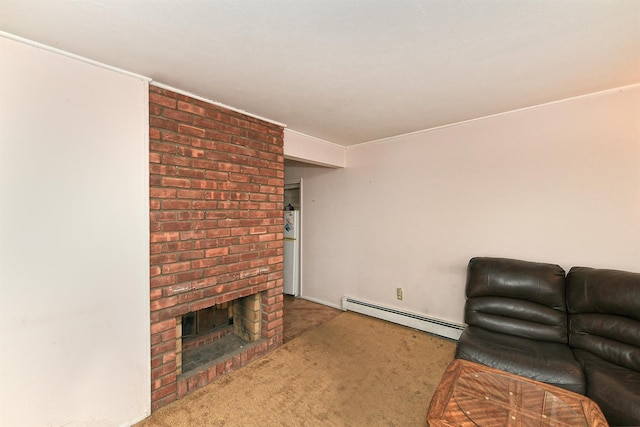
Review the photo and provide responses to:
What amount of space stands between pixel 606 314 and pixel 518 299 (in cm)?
49

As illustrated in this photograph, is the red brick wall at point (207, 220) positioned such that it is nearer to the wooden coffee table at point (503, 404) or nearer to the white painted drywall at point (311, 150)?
the white painted drywall at point (311, 150)

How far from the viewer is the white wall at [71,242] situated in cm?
133

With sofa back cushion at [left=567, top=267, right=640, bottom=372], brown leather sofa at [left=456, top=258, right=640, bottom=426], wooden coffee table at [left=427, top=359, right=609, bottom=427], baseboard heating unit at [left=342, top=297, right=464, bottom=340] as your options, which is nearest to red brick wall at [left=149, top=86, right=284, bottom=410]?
baseboard heating unit at [left=342, top=297, right=464, bottom=340]

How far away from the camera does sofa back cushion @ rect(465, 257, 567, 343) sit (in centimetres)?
202

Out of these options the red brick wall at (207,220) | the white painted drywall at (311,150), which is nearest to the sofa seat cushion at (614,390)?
the red brick wall at (207,220)

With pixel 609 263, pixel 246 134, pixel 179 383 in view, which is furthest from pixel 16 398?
pixel 609 263

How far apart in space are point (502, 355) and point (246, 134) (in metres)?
2.57

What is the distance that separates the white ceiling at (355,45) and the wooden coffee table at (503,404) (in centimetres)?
179

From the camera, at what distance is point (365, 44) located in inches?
55.5

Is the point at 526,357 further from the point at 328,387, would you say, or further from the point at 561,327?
the point at 328,387

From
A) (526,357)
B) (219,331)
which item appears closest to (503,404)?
(526,357)

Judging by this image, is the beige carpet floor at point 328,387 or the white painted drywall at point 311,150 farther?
the white painted drywall at point 311,150

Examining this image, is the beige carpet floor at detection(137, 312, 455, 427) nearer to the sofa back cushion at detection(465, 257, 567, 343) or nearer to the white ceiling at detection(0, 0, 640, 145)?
the sofa back cushion at detection(465, 257, 567, 343)

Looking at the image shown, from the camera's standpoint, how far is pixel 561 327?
198cm
